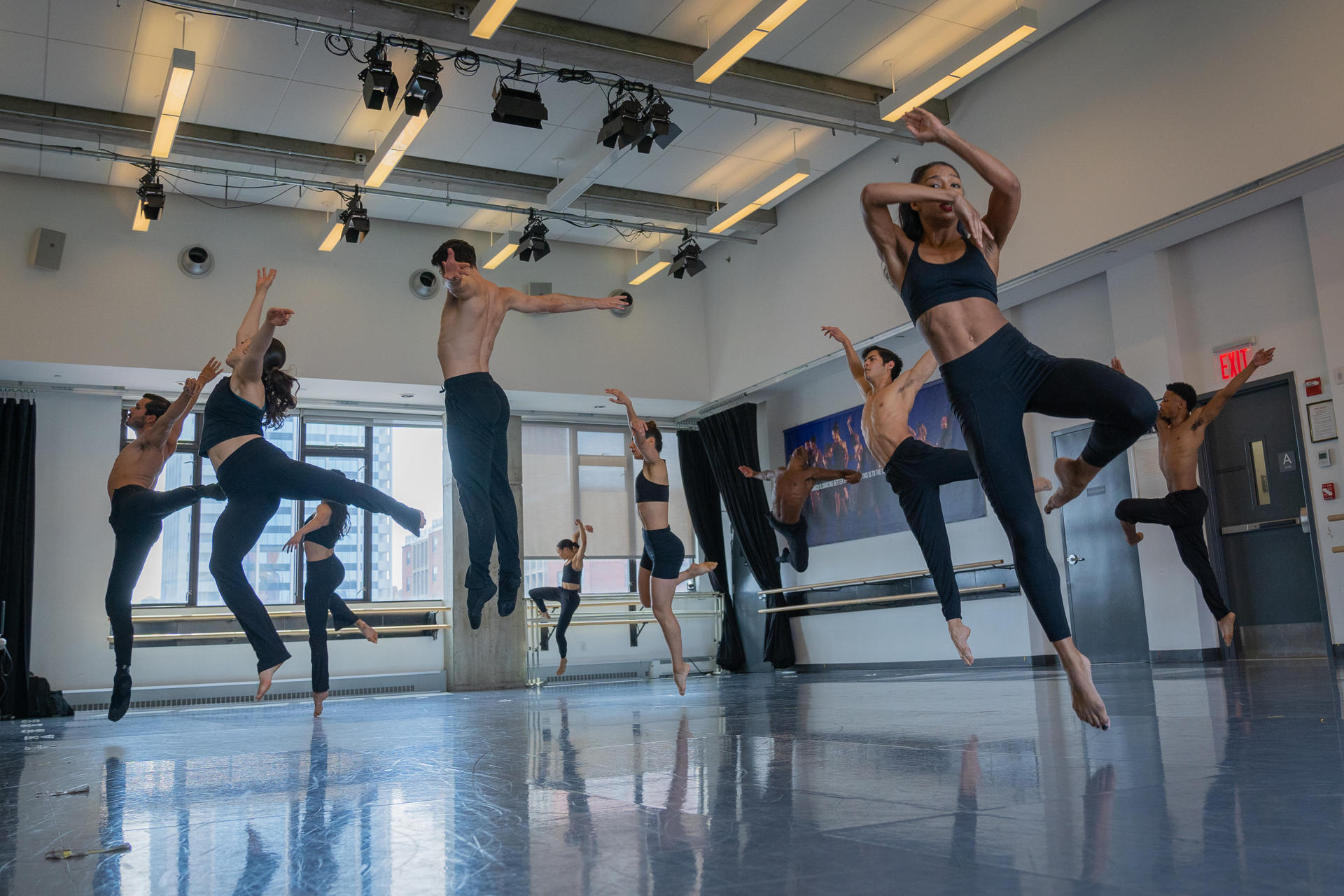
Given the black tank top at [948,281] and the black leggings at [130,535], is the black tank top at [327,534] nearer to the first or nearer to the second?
the black leggings at [130,535]

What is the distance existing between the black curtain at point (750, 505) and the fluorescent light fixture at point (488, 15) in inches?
262

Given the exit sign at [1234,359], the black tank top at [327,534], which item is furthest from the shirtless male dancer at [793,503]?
the black tank top at [327,534]

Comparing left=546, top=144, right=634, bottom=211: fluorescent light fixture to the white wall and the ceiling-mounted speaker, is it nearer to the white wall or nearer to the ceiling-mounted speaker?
the white wall

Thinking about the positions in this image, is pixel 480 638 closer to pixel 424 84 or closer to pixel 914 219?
pixel 424 84

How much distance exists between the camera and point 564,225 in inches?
449

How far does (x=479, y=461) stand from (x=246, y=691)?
25.3ft

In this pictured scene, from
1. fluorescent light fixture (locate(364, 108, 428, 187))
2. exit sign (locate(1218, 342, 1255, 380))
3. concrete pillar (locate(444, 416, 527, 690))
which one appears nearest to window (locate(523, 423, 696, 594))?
concrete pillar (locate(444, 416, 527, 690))

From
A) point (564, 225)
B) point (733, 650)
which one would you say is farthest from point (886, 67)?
point (733, 650)

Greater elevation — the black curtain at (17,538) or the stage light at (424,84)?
the stage light at (424,84)

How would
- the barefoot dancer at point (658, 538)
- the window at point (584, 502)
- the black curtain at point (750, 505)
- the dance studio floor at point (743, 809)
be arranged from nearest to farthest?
1. the dance studio floor at point (743, 809)
2. the barefoot dancer at point (658, 538)
3. the black curtain at point (750, 505)
4. the window at point (584, 502)

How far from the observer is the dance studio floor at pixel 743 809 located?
1168 millimetres

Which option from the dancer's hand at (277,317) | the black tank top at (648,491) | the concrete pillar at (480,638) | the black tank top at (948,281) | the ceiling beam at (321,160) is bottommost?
the concrete pillar at (480,638)

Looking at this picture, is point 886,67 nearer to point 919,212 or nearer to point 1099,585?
point 1099,585

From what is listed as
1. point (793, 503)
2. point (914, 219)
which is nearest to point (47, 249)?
point (793, 503)
